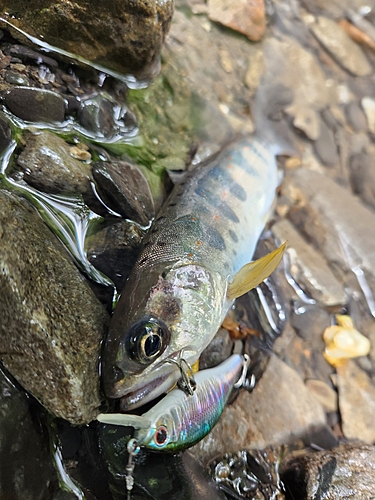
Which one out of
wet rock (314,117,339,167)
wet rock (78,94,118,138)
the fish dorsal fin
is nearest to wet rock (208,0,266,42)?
wet rock (314,117,339,167)

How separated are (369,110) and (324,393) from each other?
3772mm

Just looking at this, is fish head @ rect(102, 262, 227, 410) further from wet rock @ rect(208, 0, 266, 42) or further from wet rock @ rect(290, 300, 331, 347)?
wet rock @ rect(208, 0, 266, 42)

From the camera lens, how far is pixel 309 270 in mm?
3971

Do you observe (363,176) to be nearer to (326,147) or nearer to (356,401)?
(326,147)

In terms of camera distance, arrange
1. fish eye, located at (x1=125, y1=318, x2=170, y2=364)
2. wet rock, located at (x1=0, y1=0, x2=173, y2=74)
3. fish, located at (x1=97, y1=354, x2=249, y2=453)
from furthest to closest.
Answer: wet rock, located at (x1=0, y1=0, x2=173, y2=74) → fish eye, located at (x1=125, y1=318, x2=170, y2=364) → fish, located at (x1=97, y1=354, x2=249, y2=453)

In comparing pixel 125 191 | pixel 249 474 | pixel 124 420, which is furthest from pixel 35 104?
pixel 249 474

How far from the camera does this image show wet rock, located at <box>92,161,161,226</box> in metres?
2.96

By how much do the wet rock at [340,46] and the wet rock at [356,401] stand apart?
13.2 feet

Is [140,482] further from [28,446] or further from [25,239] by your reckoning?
[25,239]

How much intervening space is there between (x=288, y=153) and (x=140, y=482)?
355 cm

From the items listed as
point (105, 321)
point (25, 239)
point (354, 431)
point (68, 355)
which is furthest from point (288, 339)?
point (25, 239)

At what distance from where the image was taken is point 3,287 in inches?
87.0

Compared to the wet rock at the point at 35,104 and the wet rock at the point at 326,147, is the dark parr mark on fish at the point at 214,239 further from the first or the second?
the wet rock at the point at 326,147

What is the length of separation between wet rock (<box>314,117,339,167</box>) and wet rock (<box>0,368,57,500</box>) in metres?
3.99
